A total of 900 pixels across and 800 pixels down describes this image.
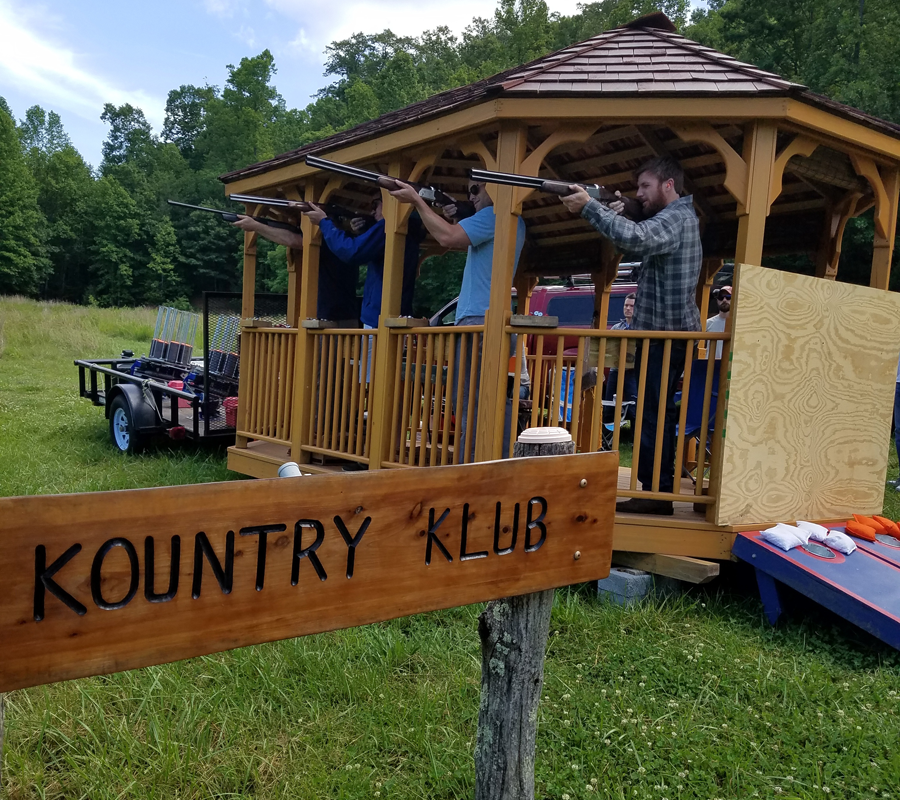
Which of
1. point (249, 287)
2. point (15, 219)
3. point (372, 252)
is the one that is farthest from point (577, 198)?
point (15, 219)

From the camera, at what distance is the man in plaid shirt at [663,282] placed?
4352mm

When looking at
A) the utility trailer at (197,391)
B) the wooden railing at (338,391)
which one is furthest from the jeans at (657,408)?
the utility trailer at (197,391)

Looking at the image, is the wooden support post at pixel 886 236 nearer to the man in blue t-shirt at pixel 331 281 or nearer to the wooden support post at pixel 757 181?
the wooden support post at pixel 757 181

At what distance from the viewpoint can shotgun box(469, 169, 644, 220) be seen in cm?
424

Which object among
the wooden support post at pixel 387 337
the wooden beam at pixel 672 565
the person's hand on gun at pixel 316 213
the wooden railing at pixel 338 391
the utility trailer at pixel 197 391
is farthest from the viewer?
the utility trailer at pixel 197 391

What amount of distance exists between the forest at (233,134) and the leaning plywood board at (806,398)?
13941 millimetres

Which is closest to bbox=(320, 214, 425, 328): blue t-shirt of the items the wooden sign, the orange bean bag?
the orange bean bag

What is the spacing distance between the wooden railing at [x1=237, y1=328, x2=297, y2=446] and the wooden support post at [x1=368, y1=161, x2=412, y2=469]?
1284 millimetres

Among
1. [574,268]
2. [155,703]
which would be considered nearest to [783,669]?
[155,703]

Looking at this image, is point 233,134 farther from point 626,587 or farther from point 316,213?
point 626,587

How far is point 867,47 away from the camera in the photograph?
18.2 m

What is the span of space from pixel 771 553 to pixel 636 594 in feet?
2.56

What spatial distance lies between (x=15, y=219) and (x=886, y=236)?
5149cm

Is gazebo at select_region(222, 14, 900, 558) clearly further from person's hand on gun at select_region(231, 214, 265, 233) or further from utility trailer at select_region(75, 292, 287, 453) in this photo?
utility trailer at select_region(75, 292, 287, 453)
